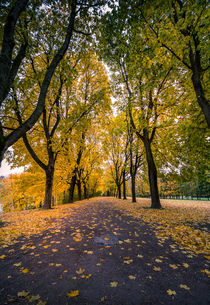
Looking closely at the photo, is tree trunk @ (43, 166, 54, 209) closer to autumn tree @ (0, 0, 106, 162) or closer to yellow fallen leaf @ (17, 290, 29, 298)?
autumn tree @ (0, 0, 106, 162)

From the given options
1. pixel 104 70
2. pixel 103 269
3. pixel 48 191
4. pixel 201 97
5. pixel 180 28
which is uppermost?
pixel 104 70

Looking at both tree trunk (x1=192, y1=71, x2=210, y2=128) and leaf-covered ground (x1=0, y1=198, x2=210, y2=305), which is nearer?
leaf-covered ground (x1=0, y1=198, x2=210, y2=305)

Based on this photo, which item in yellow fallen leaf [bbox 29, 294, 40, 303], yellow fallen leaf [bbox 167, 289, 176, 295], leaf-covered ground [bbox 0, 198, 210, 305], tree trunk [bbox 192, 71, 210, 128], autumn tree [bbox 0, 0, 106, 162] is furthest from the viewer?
tree trunk [bbox 192, 71, 210, 128]

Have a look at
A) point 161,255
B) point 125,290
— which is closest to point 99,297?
point 125,290

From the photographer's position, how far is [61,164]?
1409 centimetres

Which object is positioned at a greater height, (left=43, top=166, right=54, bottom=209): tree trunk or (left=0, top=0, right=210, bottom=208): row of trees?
(left=0, top=0, right=210, bottom=208): row of trees

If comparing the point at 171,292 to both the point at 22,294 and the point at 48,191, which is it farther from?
the point at 48,191

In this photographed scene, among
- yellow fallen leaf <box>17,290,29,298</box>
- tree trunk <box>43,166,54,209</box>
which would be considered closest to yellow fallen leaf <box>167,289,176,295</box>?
yellow fallen leaf <box>17,290,29,298</box>

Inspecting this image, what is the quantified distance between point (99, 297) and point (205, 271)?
236 cm

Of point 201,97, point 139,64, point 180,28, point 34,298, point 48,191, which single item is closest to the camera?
point 34,298

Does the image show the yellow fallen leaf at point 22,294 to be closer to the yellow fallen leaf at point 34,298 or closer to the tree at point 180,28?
the yellow fallen leaf at point 34,298

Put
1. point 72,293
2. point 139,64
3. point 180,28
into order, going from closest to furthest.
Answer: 1. point 72,293
2. point 180,28
3. point 139,64

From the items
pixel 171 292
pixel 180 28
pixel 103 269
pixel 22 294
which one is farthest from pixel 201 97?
pixel 22 294

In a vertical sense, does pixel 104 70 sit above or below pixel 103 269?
above
